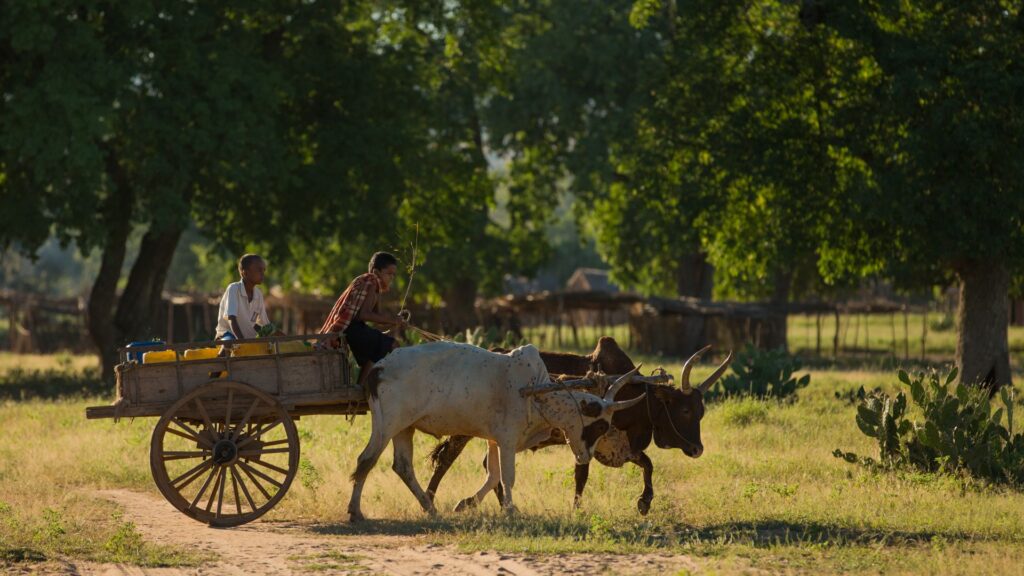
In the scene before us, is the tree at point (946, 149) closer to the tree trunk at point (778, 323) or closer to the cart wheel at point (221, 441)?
the cart wheel at point (221, 441)

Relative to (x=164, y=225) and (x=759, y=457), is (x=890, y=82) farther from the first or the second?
(x=164, y=225)

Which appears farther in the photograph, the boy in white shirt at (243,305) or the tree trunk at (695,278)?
the tree trunk at (695,278)

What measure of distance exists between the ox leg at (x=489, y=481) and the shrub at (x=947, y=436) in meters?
3.92

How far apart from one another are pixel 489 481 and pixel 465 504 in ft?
0.94

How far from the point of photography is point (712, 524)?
36.3ft

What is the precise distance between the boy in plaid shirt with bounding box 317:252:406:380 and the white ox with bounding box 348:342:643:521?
334 mm

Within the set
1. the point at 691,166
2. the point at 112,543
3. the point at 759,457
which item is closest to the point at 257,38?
the point at 691,166

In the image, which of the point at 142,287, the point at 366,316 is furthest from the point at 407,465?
the point at 142,287

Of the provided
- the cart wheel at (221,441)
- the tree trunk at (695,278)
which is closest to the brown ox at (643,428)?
the cart wheel at (221,441)

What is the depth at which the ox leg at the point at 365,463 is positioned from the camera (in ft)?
36.4

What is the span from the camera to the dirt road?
9.04 metres

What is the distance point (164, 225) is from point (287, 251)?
162 inches

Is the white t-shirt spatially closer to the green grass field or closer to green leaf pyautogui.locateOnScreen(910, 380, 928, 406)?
the green grass field

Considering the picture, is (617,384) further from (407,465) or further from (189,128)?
(189,128)
